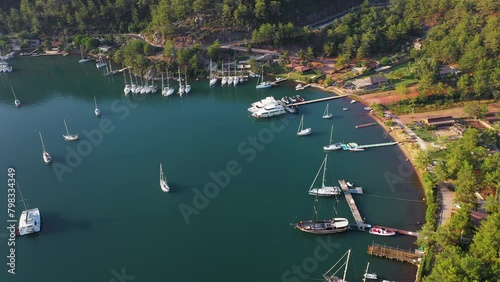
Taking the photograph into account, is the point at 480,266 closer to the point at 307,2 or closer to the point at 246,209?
the point at 246,209

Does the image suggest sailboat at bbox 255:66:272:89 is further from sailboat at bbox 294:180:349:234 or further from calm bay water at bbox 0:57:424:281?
sailboat at bbox 294:180:349:234

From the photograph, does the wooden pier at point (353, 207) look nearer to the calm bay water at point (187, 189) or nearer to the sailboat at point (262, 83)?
the calm bay water at point (187, 189)

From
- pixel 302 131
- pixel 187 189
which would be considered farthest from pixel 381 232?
pixel 187 189

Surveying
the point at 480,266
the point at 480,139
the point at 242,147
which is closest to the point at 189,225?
the point at 242,147

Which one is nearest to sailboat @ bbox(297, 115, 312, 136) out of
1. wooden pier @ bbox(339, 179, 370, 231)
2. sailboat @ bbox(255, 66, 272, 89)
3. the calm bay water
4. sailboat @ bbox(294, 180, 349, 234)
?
the calm bay water

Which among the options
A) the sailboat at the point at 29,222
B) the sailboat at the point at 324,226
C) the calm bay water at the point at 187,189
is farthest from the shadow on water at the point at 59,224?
the sailboat at the point at 324,226

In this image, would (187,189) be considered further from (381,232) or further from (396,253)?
(396,253)
